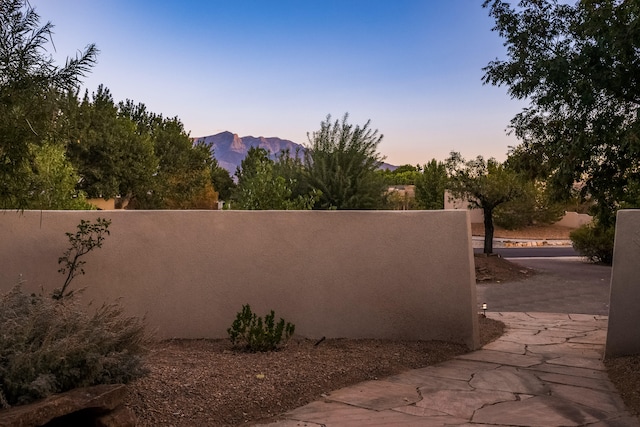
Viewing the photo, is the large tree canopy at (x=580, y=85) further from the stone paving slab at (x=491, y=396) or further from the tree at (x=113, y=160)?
the tree at (x=113, y=160)

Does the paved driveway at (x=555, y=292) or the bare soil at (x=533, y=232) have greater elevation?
the bare soil at (x=533, y=232)

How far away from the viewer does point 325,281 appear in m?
7.36

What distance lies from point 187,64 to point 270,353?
12.2 metres

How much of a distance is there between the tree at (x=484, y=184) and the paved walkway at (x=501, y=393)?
476 inches

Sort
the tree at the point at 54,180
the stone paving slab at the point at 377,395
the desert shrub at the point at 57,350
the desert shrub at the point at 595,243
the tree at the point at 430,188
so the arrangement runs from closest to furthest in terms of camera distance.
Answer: the desert shrub at the point at 57,350 < the stone paving slab at the point at 377,395 < the tree at the point at 54,180 < the desert shrub at the point at 595,243 < the tree at the point at 430,188

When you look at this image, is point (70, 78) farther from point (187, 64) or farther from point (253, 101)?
point (253, 101)

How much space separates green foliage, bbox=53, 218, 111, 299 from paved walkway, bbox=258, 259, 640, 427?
336 centimetres

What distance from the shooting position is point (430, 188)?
161ft


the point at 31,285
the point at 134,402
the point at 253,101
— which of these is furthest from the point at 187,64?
the point at 134,402

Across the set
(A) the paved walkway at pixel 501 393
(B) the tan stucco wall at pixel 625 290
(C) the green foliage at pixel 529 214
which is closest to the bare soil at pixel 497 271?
(A) the paved walkway at pixel 501 393

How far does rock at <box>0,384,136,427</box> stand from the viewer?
359 cm

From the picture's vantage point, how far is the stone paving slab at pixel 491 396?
470cm

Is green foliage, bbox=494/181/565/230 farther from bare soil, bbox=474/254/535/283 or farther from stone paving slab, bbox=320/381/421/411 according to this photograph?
stone paving slab, bbox=320/381/421/411

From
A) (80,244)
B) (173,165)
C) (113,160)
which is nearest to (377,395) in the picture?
(80,244)
